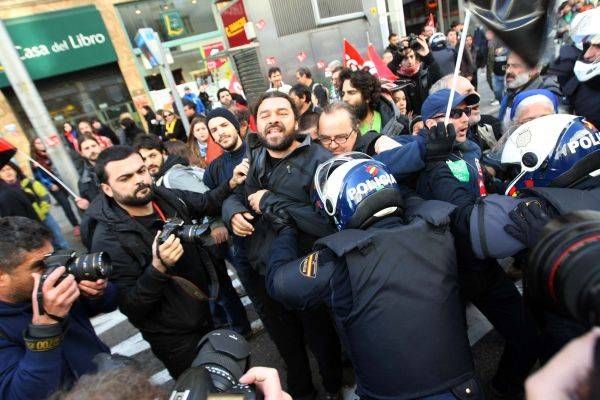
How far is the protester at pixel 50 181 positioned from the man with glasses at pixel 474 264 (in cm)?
738

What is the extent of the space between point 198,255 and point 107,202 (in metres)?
0.68

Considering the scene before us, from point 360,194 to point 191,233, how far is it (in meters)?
1.04

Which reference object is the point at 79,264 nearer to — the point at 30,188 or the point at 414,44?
the point at 30,188

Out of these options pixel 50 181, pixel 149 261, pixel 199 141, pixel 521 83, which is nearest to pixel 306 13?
pixel 199 141

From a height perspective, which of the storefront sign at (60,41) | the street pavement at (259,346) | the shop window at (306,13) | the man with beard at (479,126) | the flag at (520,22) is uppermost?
the storefront sign at (60,41)

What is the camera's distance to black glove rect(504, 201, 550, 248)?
57.5 inches

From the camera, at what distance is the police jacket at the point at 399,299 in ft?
4.83

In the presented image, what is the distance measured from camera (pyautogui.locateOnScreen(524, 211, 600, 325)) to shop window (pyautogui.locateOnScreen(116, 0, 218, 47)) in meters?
18.4

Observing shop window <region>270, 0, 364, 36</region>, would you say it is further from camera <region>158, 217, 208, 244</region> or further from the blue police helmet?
the blue police helmet

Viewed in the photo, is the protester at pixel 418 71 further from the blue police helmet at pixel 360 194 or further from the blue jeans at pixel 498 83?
the blue police helmet at pixel 360 194

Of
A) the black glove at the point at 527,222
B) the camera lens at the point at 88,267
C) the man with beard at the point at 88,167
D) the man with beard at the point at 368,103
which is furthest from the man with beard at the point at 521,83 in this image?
the man with beard at the point at 88,167

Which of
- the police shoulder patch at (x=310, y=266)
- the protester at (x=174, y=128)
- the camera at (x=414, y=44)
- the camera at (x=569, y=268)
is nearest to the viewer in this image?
the camera at (x=569, y=268)

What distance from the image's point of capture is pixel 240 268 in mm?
2951

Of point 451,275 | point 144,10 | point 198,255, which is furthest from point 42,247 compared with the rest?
point 144,10
